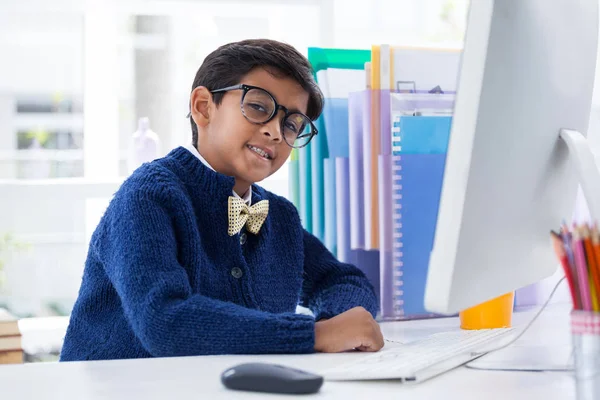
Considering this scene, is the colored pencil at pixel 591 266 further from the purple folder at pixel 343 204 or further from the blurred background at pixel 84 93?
the blurred background at pixel 84 93

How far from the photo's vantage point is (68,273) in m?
2.74

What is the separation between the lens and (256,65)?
1.53 m

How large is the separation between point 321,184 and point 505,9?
1.01m

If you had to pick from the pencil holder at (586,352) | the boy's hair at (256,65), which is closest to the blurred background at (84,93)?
the boy's hair at (256,65)

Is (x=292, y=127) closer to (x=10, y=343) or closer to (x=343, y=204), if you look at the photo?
(x=343, y=204)

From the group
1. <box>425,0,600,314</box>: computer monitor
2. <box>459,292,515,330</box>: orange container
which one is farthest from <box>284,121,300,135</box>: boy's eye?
<box>425,0,600,314</box>: computer monitor

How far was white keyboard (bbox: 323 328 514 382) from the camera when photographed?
87 centimetres

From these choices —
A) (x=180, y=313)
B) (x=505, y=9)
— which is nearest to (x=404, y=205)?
(x=180, y=313)

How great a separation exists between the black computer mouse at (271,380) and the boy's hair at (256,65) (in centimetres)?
81

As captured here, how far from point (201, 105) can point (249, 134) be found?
16 centimetres

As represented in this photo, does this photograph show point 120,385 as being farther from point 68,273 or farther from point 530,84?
point 68,273

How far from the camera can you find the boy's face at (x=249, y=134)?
4.95ft

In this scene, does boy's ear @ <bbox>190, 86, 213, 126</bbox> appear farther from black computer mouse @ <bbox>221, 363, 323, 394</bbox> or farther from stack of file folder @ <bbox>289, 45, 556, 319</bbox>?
black computer mouse @ <bbox>221, 363, 323, 394</bbox>

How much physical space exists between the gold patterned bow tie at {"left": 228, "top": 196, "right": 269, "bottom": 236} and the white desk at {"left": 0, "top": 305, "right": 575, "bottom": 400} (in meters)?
0.41
